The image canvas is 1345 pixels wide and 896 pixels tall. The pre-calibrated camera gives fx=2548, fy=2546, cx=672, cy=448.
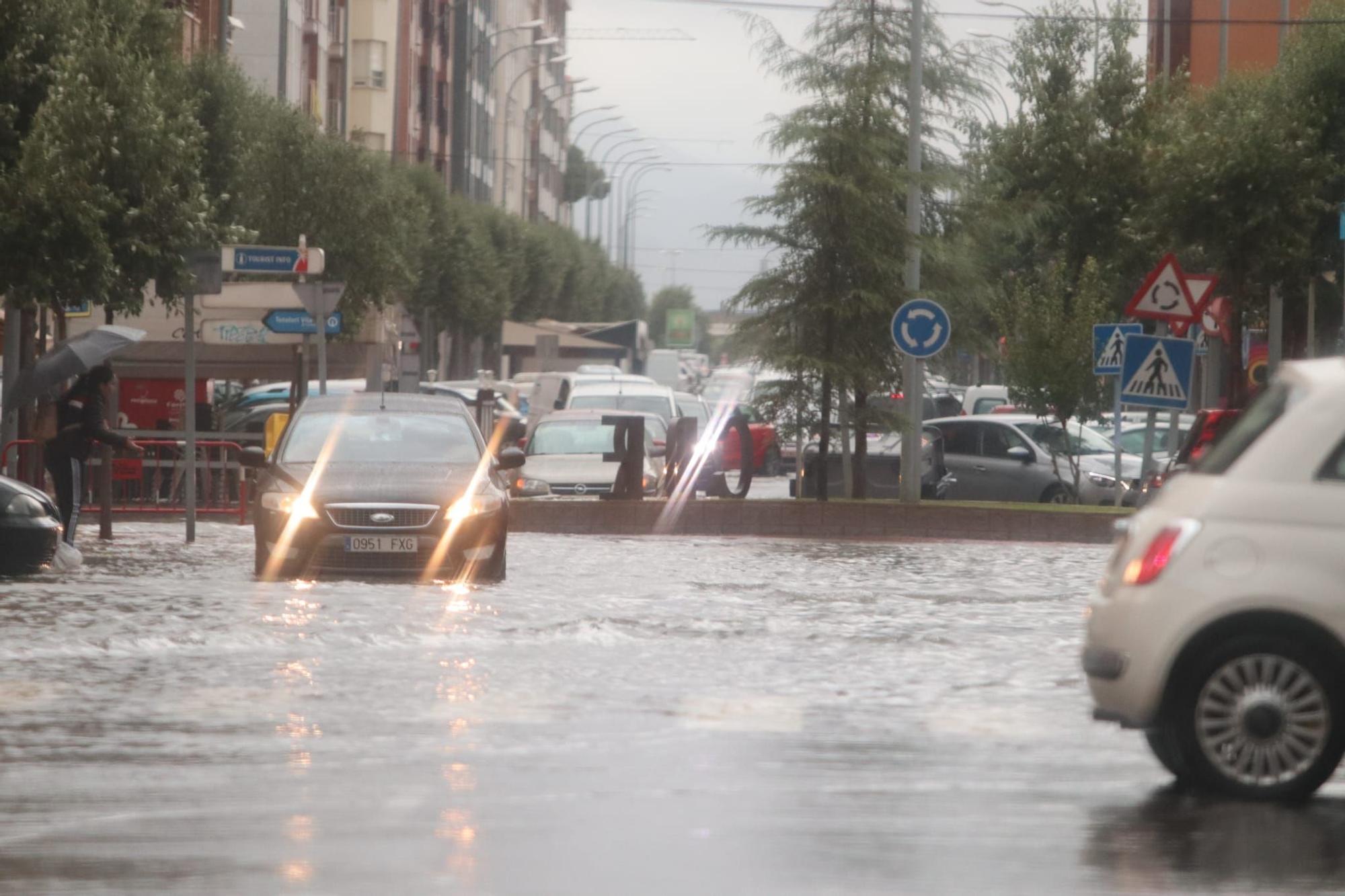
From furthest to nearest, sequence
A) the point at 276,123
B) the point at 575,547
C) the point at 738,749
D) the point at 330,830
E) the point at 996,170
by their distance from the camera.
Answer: the point at 276,123, the point at 996,170, the point at 575,547, the point at 738,749, the point at 330,830

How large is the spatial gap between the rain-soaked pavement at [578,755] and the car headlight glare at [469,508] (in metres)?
0.67

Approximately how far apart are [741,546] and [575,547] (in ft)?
6.08

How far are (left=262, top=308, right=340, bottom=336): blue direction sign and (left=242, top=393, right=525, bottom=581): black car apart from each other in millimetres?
10738

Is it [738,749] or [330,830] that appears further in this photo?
[738,749]

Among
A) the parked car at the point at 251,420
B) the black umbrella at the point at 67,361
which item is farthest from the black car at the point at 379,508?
the parked car at the point at 251,420

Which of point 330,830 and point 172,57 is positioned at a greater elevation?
point 172,57

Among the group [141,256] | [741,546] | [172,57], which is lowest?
[741,546]

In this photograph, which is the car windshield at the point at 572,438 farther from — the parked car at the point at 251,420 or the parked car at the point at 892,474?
the parked car at the point at 251,420

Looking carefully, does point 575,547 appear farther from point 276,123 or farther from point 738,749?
point 276,123

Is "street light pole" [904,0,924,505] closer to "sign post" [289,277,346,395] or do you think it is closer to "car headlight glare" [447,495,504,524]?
"sign post" [289,277,346,395]

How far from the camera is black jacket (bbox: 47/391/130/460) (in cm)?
2214

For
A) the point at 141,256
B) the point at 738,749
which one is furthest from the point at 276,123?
the point at 738,749

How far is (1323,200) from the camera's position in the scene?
38562mm

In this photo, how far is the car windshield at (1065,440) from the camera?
3444cm
